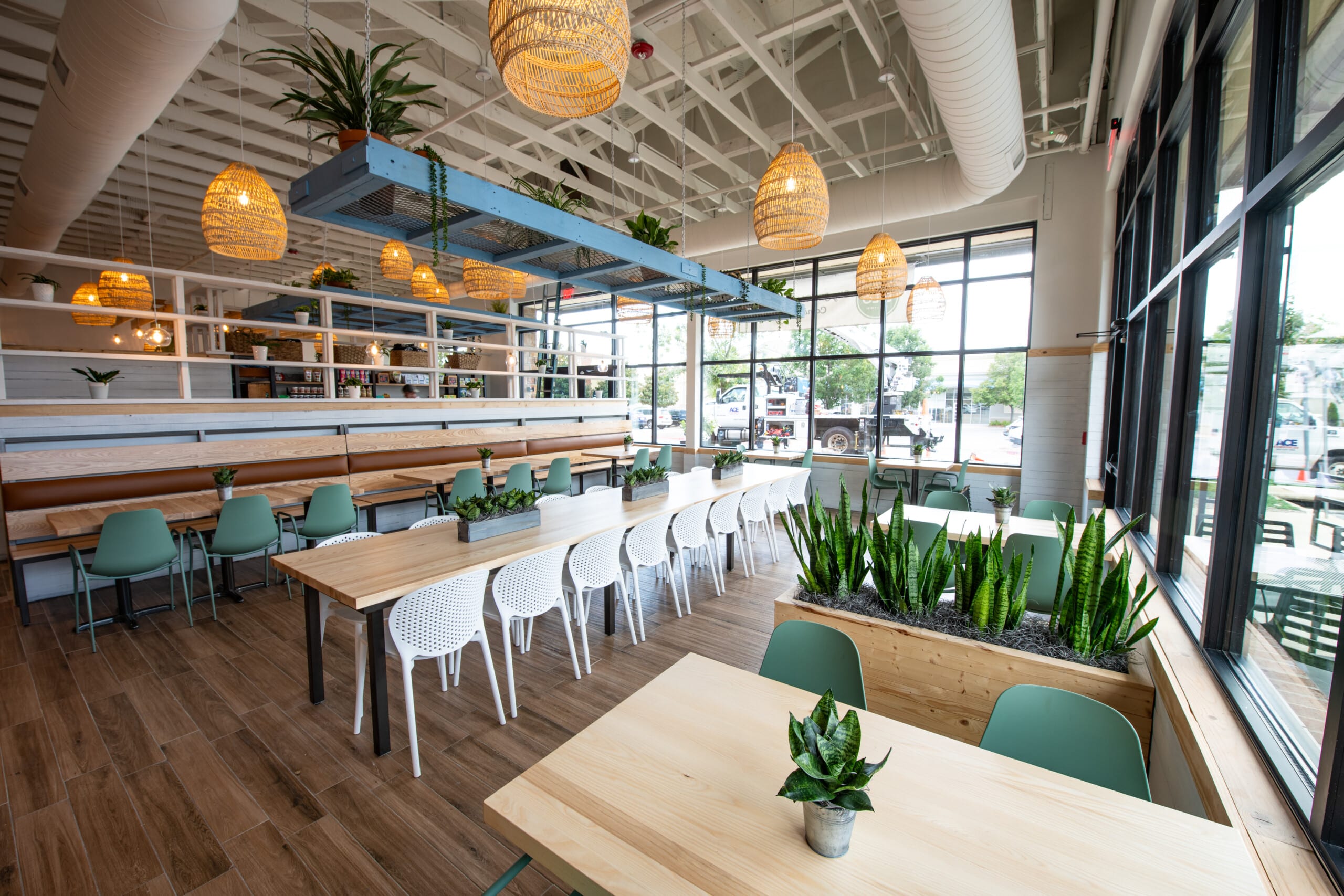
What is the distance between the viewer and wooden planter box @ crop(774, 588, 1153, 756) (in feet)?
6.25

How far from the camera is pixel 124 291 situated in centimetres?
629

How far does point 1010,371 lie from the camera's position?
6.93 metres

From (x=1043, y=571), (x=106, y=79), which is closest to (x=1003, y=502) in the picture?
(x=1043, y=571)

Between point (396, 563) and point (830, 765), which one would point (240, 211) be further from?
point (830, 765)

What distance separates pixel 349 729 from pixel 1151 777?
11.2 ft

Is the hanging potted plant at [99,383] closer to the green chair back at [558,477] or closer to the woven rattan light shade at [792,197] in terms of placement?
the green chair back at [558,477]

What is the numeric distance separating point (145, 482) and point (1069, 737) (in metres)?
6.41

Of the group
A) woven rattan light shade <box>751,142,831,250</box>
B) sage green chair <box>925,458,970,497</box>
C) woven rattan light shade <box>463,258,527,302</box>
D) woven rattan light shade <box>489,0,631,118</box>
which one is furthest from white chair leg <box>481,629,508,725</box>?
sage green chair <box>925,458,970,497</box>

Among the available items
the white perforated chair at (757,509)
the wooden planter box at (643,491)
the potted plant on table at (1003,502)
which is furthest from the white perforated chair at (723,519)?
the potted plant on table at (1003,502)

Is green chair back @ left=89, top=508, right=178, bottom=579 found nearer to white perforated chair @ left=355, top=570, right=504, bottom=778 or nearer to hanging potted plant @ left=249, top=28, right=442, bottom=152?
white perforated chair @ left=355, top=570, right=504, bottom=778

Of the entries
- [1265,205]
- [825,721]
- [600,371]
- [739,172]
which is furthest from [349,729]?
[600,371]

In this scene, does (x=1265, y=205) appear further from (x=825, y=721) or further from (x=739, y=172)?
(x=739, y=172)

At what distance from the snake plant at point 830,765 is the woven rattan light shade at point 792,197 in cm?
313

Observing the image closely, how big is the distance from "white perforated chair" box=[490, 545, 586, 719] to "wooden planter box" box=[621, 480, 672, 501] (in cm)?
126
